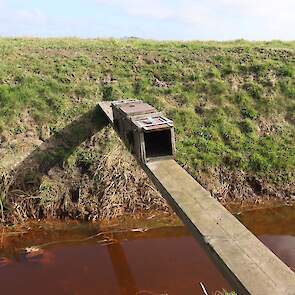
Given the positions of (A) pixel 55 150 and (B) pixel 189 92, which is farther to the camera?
(B) pixel 189 92

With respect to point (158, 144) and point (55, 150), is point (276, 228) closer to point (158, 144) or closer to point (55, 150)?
point (158, 144)

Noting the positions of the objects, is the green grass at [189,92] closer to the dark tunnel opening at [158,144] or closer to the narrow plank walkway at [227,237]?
the dark tunnel opening at [158,144]

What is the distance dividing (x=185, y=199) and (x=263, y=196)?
21.4 ft

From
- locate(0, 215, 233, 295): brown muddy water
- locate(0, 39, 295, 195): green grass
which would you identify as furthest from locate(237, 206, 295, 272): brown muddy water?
locate(0, 215, 233, 295): brown muddy water

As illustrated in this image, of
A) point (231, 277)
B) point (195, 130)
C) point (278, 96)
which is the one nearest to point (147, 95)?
point (195, 130)

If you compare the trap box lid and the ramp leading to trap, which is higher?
the trap box lid

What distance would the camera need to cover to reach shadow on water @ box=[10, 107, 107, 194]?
35.6ft

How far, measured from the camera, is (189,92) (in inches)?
547

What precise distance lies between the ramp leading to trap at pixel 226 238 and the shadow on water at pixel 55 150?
17.0 feet

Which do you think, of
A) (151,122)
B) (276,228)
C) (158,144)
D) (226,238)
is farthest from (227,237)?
(276,228)

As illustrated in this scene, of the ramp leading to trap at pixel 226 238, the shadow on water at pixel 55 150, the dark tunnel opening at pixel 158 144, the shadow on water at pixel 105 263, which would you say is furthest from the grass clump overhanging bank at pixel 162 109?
the ramp leading to trap at pixel 226 238

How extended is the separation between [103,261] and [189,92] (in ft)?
23.0

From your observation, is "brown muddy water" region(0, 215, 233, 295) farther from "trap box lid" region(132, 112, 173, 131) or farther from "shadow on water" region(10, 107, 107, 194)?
"trap box lid" region(132, 112, 173, 131)

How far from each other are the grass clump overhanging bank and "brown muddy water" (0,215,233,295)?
975 mm
